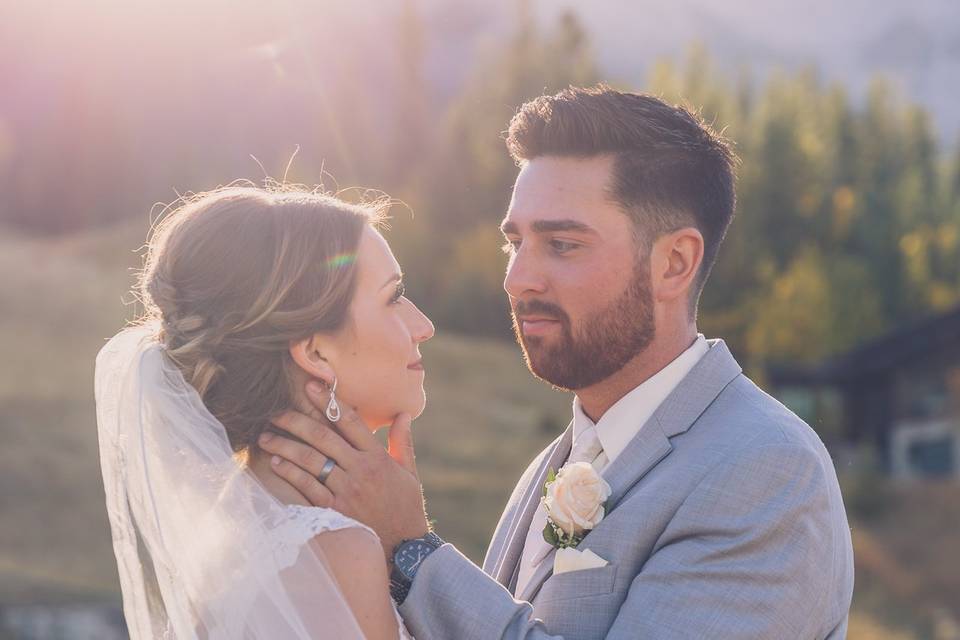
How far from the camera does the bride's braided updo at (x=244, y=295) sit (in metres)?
3.45

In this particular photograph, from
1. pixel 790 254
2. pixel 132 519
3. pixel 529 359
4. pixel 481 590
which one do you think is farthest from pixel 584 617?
pixel 790 254

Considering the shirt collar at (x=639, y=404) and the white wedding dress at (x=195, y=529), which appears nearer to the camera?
the white wedding dress at (x=195, y=529)

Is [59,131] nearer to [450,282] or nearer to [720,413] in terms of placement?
[450,282]

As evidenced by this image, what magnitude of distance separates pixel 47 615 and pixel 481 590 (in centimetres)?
885

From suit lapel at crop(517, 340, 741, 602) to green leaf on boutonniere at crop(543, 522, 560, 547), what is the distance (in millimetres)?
122

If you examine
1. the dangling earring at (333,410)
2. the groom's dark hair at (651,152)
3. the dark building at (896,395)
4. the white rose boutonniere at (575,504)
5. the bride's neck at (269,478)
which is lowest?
the dark building at (896,395)

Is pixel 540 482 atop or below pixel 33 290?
atop

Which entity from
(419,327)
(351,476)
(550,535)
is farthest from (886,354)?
(351,476)

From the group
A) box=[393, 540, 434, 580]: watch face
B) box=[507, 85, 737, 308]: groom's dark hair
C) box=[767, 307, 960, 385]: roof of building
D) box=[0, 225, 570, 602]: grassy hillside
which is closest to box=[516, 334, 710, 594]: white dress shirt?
box=[507, 85, 737, 308]: groom's dark hair

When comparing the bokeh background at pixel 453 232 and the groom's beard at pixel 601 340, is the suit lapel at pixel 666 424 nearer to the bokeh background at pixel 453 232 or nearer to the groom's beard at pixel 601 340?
the groom's beard at pixel 601 340

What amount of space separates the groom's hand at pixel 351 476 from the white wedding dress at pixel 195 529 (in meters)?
0.07

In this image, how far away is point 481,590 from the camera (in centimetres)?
325

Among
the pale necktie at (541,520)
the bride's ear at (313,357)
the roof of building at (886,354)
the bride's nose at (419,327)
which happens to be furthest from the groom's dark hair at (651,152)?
the roof of building at (886,354)

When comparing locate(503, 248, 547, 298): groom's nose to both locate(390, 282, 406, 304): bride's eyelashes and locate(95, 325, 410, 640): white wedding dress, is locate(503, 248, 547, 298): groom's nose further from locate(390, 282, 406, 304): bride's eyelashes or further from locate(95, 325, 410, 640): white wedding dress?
locate(95, 325, 410, 640): white wedding dress
